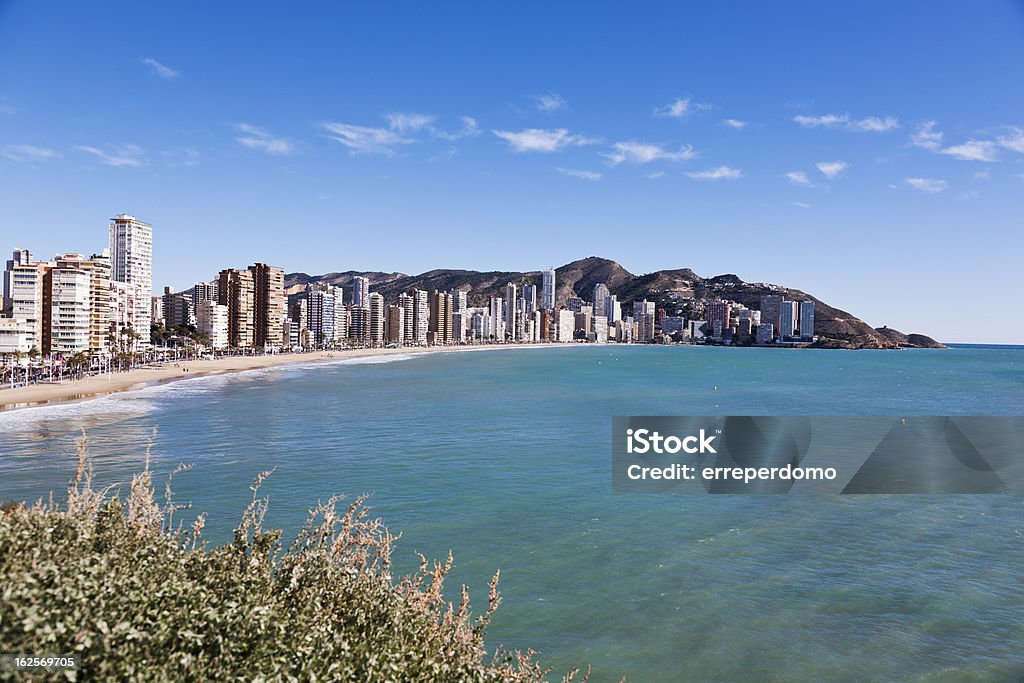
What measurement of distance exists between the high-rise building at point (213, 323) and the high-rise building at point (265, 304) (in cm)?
1310

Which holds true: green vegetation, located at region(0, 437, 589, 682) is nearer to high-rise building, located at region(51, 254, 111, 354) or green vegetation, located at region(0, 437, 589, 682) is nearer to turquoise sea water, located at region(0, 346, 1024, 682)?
turquoise sea water, located at region(0, 346, 1024, 682)

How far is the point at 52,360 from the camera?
8206cm

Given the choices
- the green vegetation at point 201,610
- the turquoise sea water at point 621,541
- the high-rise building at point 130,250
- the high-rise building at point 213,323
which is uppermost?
the high-rise building at point 130,250

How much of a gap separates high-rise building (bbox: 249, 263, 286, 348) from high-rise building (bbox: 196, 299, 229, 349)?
1310 centimetres

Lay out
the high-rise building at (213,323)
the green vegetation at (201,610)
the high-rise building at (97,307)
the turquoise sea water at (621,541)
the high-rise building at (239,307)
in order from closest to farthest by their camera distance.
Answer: the green vegetation at (201,610), the turquoise sea water at (621,541), the high-rise building at (97,307), the high-rise building at (213,323), the high-rise building at (239,307)

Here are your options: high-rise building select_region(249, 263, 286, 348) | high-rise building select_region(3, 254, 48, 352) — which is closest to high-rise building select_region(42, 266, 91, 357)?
high-rise building select_region(3, 254, 48, 352)

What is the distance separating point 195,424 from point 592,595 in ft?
106

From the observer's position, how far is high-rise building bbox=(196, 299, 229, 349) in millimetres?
148087

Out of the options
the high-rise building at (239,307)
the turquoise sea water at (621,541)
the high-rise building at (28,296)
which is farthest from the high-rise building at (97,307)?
the turquoise sea water at (621,541)

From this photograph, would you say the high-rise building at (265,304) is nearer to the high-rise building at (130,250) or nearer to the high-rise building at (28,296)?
the high-rise building at (130,250)

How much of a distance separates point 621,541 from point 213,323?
5994 inches

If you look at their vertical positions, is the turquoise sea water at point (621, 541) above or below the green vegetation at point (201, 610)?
below

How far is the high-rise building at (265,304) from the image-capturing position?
165 m

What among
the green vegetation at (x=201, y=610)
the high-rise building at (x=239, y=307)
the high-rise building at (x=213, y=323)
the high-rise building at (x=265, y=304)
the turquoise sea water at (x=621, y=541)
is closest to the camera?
the green vegetation at (x=201, y=610)
